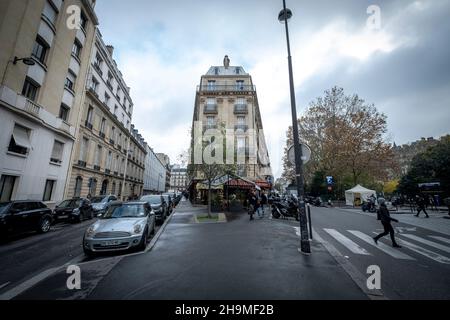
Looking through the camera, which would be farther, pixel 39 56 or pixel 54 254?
pixel 39 56

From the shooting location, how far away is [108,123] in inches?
1054

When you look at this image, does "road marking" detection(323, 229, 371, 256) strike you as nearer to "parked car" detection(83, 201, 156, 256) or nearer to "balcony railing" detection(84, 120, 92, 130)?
"parked car" detection(83, 201, 156, 256)

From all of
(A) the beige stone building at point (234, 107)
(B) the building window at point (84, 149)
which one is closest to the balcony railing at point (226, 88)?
(A) the beige stone building at point (234, 107)

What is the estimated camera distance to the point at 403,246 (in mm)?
6898

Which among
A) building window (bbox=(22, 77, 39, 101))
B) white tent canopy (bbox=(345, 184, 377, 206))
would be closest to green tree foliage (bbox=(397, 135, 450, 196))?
white tent canopy (bbox=(345, 184, 377, 206))

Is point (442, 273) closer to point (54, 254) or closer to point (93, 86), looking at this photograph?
point (54, 254)

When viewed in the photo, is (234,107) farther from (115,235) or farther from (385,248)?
(115,235)

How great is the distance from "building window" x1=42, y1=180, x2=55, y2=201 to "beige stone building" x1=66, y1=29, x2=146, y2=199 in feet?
6.01

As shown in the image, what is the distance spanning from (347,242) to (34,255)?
34.0 ft

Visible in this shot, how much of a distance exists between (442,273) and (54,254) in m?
10.4

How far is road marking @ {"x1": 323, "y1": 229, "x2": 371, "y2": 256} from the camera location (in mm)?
6254

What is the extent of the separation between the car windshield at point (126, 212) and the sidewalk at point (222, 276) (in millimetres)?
1735

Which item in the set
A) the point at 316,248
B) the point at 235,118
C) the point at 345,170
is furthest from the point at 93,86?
the point at 345,170

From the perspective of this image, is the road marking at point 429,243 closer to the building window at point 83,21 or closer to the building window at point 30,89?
the building window at point 30,89
